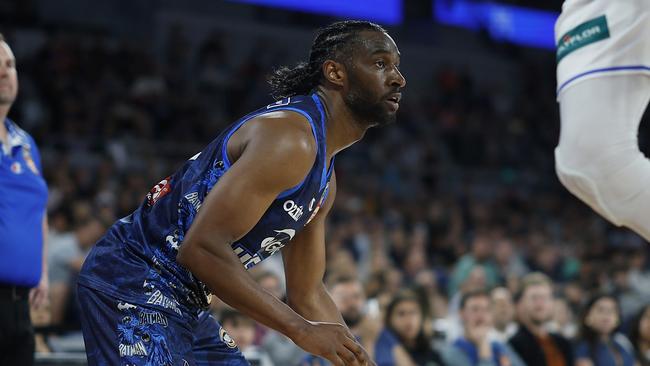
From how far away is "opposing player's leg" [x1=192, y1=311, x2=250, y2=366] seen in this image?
3.39 m

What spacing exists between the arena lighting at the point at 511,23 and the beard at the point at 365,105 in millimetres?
14921

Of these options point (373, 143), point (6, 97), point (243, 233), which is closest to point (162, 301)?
point (243, 233)

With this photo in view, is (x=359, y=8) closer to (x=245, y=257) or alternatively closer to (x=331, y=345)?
(x=245, y=257)

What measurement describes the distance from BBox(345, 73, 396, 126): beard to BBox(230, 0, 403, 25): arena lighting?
1174cm

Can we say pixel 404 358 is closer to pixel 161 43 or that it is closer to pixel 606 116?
pixel 606 116

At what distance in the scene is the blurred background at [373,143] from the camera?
28.9 feet

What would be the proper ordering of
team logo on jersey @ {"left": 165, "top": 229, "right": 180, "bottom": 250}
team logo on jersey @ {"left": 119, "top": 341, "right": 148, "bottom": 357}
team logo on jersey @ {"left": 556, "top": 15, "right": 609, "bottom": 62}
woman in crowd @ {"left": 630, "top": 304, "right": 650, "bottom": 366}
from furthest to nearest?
1. woman in crowd @ {"left": 630, "top": 304, "right": 650, "bottom": 366}
2. team logo on jersey @ {"left": 165, "top": 229, "right": 180, "bottom": 250}
3. team logo on jersey @ {"left": 119, "top": 341, "right": 148, "bottom": 357}
4. team logo on jersey @ {"left": 556, "top": 15, "right": 609, "bottom": 62}

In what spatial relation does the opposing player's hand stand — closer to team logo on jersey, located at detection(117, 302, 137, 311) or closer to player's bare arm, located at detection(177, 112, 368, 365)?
player's bare arm, located at detection(177, 112, 368, 365)

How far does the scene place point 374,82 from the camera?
330 centimetres

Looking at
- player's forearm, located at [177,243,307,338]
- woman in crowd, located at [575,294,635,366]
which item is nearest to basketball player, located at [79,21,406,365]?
player's forearm, located at [177,243,307,338]

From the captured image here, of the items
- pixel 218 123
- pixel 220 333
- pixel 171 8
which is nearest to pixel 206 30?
pixel 171 8

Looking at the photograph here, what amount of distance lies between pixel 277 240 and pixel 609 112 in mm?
1461

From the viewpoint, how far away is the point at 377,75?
3303mm

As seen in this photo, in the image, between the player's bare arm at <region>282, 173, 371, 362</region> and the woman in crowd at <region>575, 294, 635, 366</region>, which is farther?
the woman in crowd at <region>575, 294, 635, 366</region>
